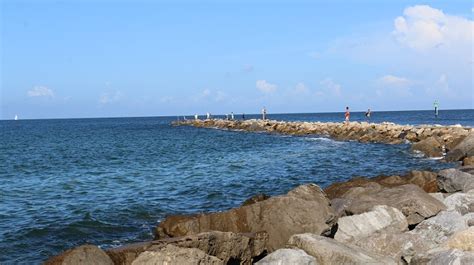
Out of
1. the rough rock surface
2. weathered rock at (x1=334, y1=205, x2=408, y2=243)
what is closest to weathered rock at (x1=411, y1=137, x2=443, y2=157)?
the rough rock surface

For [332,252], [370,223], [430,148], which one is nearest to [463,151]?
[430,148]

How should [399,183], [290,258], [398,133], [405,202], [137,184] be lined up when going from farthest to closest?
[398,133], [137,184], [399,183], [405,202], [290,258]

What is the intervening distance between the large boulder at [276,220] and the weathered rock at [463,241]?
222 centimetres

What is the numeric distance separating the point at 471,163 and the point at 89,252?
17796 mm

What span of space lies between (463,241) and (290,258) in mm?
2811

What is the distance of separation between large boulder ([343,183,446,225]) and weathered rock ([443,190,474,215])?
1.51 feet

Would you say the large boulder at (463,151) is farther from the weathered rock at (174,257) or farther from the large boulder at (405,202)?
the weathered rock at (174,257)

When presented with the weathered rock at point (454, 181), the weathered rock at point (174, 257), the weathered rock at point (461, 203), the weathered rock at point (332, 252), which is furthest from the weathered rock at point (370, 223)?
the weathered rock at point (454, 181)

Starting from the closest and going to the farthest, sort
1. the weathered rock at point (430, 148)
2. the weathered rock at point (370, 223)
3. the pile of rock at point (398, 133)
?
the weathered rock at point (370, 223) < the pile of rock at point (398, 133) < the weathered rock at point (430, 148)

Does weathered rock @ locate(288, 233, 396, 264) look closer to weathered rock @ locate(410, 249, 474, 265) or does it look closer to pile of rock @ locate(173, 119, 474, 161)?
weathered rock @ locate(410, 249, 474, 265)

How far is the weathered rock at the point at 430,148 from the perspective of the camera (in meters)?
29.0

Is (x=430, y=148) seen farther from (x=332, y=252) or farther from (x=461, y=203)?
(x=332, y=252)

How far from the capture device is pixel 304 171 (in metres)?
24.6

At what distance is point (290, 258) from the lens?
8.00 meters
